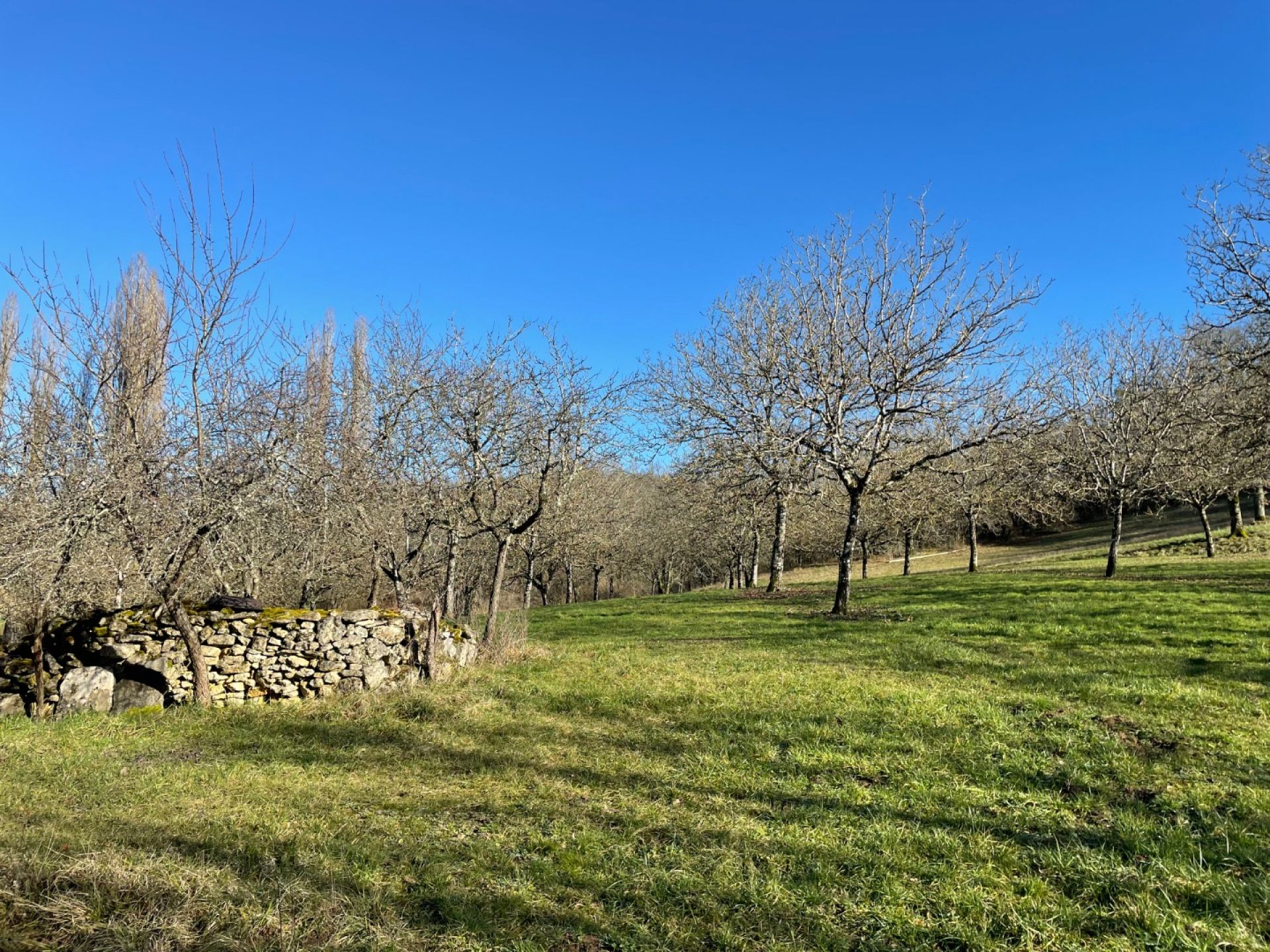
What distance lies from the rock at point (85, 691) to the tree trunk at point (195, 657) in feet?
2.91

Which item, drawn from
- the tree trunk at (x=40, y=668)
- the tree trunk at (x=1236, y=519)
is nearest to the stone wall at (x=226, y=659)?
the tree trunk at (x=40, y=668)

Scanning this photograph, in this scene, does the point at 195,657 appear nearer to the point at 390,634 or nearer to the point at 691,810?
the point at 390,634

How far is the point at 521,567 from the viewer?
3603 centimetres

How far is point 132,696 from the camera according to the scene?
806cm

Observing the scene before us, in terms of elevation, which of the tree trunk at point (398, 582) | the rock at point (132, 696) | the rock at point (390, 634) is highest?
the tree trunk at point (398, 582)

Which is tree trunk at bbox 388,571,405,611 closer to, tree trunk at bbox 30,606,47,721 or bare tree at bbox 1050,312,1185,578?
tree trunk at bbox 30,606,47,721

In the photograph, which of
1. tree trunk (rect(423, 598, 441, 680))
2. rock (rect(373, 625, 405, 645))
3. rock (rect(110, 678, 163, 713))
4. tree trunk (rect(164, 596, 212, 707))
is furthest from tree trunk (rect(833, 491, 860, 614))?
rock (rect(110, 678, 163, 713))

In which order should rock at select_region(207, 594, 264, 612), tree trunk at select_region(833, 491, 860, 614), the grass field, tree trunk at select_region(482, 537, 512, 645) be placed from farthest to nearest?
tree trunk at select_region(833, 491, 860, 614) < tree trunk at select_region(482, 537, 512, 645) < rock at select_region(207, 594, 264, 612) < the grass field

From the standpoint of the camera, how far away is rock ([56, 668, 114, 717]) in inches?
305

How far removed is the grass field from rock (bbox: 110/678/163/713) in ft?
1.23

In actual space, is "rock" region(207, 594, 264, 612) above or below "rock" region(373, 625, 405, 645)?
above

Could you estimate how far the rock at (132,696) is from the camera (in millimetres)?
8000

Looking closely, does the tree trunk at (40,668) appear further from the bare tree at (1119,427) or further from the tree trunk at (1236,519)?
the tree trunk at (1236,519)

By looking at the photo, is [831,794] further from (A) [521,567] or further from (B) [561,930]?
(A) [521,567]
